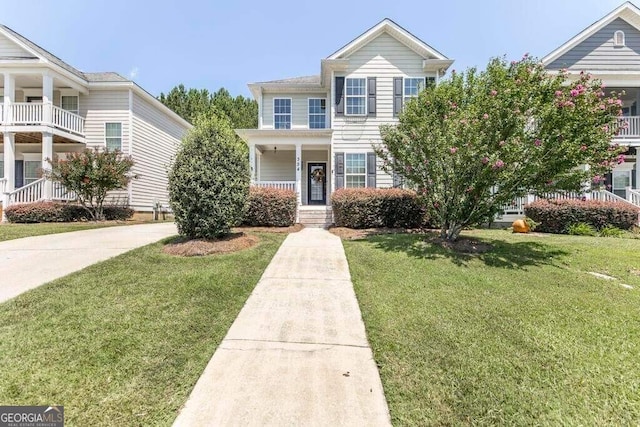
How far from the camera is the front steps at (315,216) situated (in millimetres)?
12832

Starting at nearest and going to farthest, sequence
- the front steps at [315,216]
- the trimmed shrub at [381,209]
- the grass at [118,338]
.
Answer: the grass at [118,338]
the trimmed shrub at [381,209]
the front steps at [315,216]

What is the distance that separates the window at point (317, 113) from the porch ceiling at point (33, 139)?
11287mm

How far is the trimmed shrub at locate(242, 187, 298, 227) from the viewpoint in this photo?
35.7ft

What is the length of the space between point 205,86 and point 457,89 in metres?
30.0

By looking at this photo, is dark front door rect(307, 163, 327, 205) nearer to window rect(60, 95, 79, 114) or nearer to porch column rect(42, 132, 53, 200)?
porch column rect(42, 132, 53, 200)

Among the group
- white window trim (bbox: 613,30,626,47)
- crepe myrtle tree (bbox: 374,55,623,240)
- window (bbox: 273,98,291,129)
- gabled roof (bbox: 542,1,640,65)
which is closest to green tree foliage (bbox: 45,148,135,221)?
window (bbox: 273,98,291,129)

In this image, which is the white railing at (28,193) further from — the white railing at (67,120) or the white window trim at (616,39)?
the white window trim at (616,39)

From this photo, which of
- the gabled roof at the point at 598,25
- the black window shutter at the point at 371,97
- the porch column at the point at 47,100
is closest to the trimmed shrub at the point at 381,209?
the black window shutter at the point at 371,97

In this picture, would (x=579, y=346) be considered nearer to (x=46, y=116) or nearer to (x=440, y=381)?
(x=440, y=381)

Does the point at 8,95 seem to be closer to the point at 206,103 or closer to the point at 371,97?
the point at 371,97

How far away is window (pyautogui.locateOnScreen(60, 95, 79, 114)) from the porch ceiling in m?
1.58

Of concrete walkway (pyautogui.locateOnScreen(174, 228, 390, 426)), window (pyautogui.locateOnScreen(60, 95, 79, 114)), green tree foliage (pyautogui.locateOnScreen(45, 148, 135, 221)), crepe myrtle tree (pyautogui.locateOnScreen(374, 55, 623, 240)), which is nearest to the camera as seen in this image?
concrete walkway (pyautogui.locateOnScreen(174, 228, 390, 426))

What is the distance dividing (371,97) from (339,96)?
1384mm

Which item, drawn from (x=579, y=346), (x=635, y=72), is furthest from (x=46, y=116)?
(x=635, y=72)
